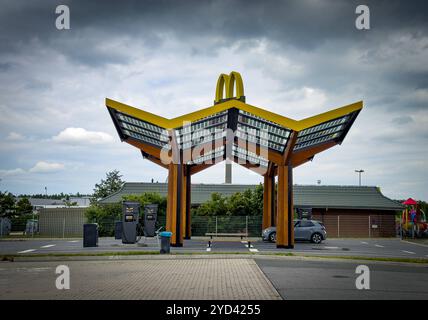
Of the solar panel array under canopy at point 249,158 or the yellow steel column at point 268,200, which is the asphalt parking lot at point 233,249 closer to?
the yellow steel column at point 268,200

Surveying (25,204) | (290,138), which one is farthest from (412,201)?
(25,204)

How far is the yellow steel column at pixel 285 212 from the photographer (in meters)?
23.7

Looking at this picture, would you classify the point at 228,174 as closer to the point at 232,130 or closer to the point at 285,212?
the point at 232,130

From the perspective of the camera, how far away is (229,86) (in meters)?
24.2

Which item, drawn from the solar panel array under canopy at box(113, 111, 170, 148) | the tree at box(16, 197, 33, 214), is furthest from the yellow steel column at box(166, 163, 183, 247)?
the tree at box(16, 197, 33, 214)

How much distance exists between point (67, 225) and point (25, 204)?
33093mm

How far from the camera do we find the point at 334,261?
1792 cm

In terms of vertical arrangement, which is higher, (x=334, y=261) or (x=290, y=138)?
(x=290, y=138)

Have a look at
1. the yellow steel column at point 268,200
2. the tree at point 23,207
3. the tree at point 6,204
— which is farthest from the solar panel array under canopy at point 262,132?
the tree at point 23,207

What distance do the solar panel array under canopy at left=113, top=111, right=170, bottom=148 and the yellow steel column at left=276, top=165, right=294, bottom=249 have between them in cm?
635

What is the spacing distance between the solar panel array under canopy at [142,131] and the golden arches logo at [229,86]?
3.45 m

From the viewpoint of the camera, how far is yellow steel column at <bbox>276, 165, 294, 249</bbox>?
77.6 ft
